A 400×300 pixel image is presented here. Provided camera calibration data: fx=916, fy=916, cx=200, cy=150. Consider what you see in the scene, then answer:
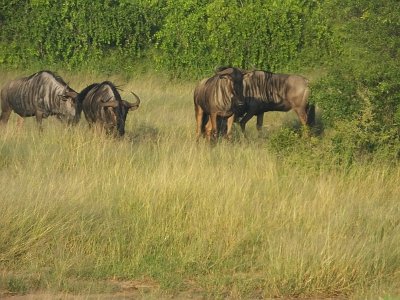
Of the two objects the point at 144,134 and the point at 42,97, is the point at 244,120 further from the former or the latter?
the point at 42,97

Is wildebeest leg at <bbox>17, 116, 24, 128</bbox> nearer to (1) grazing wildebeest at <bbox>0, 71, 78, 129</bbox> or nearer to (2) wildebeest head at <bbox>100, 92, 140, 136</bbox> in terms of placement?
(1) grazing wildebeest at <bbox>0, 71, 78, 129</bbox>

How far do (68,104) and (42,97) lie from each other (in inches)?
21.9

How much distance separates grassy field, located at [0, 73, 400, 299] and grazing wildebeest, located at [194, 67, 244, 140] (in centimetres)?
423

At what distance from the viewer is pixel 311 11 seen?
2266 cm

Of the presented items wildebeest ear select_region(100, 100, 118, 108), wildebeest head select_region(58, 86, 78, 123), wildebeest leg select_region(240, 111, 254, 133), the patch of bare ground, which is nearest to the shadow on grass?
wildebeest ear select_region(100, 100, 118, 108)

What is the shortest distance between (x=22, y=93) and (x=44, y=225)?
7.53m

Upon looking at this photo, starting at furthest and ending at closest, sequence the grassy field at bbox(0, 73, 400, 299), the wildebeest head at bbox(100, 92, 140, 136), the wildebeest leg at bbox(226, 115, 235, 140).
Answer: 1. the wildebeest leg at bbox(226, 115, 235, 140)
2. the wildebeest head at bbox(100, 92, 140, 136)
3. the grassy field at bbox(0, 73, 400, 299)

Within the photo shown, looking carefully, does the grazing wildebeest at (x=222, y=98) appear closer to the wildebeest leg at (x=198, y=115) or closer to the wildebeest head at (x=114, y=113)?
the wildebeest leg at (x=198, y=115)

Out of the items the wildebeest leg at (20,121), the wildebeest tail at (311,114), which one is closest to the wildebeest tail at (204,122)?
the wildebeest tail at (311,114)

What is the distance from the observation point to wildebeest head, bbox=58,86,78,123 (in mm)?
14219

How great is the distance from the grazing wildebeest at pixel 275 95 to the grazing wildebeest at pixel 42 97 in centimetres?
346

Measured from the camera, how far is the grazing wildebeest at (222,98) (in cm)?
1511

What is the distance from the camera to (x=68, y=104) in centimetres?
1443

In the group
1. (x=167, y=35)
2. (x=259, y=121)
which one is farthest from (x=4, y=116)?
(x=167, y=35)
